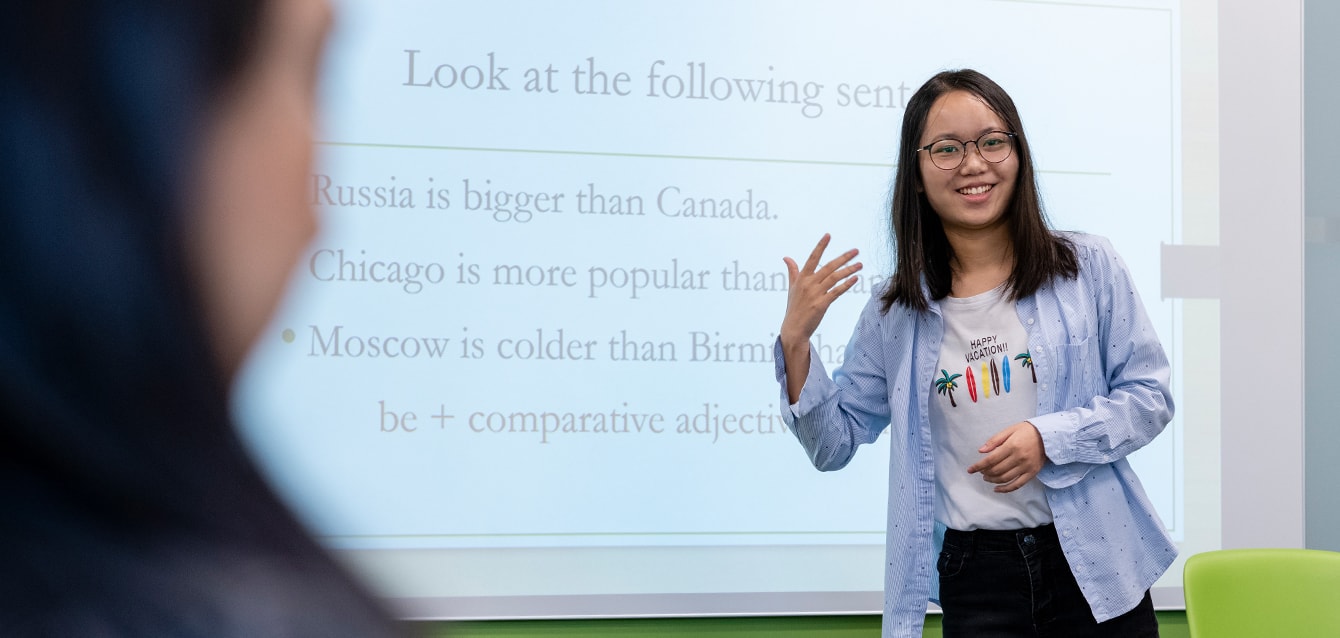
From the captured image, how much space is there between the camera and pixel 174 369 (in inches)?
11.6

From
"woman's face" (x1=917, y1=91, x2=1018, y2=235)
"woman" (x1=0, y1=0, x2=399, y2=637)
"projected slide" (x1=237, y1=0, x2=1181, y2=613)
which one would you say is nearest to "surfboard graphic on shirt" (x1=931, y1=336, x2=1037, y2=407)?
"woman's face" (x1=917, y1=91, x2=1018, y2=235)

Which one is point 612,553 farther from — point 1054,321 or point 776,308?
point 1054,321

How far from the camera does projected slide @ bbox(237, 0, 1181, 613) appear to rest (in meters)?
2.50

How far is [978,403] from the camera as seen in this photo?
71.1 inches

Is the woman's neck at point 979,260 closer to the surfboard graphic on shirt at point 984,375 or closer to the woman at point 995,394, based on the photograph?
the woman at point 995,394

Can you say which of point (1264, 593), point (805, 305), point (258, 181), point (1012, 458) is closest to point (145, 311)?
point (258, 181)

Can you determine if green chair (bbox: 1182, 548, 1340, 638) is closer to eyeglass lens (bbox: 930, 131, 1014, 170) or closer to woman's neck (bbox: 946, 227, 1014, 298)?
woman's neck (bbox: 946, 227, 1014, 298)

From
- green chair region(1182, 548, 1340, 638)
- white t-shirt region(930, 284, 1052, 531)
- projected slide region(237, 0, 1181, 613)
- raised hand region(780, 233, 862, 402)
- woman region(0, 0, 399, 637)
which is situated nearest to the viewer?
woman region(0, 0, 399, 637)

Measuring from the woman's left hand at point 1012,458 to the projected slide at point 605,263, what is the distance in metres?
0.99

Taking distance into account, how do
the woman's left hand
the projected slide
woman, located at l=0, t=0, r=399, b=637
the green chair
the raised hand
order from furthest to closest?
the projected slide
the green chair
the raised hand
the woman's left hand
woman, located at l=0, t=0, r=399, b=637

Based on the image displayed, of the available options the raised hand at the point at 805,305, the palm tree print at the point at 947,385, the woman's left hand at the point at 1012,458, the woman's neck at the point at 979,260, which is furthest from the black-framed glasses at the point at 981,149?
the woman's left hand at the point at 1012,458

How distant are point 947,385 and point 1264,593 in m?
0.82

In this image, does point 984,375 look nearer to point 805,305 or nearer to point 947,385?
point 947,385

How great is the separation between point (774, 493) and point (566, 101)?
40.0 inches
